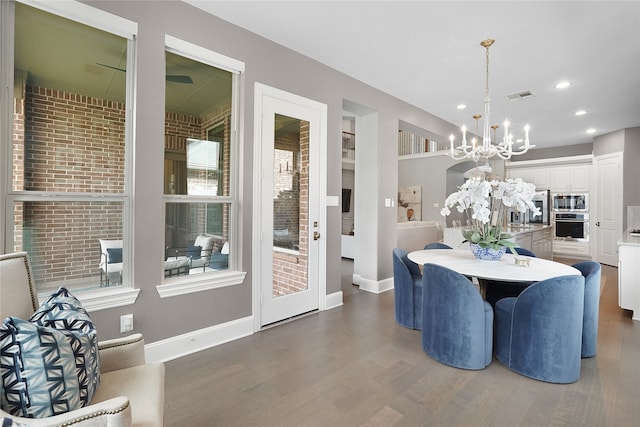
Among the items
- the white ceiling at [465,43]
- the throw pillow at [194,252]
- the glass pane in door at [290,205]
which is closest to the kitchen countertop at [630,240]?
the white ceiling at [465,43]

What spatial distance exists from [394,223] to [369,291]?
106cm

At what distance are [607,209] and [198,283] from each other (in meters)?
8.30

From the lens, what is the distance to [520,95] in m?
4.50

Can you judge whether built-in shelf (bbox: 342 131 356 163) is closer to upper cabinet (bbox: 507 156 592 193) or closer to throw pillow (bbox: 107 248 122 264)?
upper cabinet (bbox: 507 156 592 193)

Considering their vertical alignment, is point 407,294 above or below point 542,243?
below

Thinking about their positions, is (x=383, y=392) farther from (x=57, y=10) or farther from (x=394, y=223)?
(x=57, y=10)

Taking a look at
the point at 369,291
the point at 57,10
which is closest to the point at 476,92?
the point at 369,291

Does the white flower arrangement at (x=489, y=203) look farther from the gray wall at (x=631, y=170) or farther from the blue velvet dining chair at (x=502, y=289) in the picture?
the gray wall at (x=631, y=170)

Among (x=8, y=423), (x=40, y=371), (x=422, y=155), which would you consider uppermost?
(x=422, y=155)

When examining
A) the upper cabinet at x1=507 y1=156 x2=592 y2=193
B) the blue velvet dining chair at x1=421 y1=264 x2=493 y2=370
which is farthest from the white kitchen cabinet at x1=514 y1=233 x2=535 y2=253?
the blue velvet dining chair at x1=421 y1=264 x2=493 y2=370

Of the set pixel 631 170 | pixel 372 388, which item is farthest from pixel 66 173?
pixel 631 170

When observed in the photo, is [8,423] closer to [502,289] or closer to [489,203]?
[489,203]

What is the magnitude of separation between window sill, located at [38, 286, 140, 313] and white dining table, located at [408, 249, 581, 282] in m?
2.29

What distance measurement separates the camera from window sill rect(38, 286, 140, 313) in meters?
2.13
